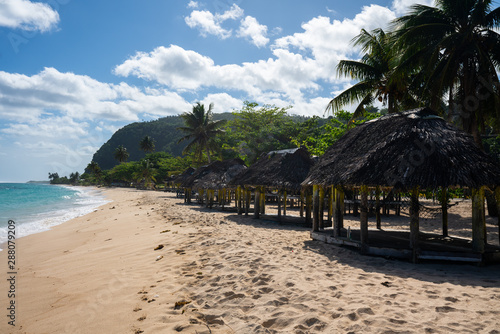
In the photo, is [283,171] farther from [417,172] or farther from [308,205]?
[417,172]

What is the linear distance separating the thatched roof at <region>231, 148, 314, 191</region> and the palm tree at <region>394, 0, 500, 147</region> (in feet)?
18.8

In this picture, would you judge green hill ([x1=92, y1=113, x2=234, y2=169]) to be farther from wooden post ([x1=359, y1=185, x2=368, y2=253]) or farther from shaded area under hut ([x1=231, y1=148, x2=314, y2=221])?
wooden post ([x1=359, y1=185, x2=368, y2=253])

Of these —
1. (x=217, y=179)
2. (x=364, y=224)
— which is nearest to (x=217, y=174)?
(x=217, y=179)

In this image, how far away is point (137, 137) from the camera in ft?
414

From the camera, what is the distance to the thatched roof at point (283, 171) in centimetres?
1221

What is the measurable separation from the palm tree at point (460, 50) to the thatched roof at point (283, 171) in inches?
226

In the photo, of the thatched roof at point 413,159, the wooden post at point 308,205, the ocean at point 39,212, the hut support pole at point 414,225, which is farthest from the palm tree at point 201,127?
the hut support pole at point 414,225

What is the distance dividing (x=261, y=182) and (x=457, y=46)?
9.15 m

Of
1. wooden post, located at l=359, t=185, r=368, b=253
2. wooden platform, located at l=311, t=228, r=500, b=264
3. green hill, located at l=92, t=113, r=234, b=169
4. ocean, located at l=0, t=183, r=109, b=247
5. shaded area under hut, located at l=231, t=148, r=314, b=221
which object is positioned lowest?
ocean, located at l=0, t=183, r=109, b=247

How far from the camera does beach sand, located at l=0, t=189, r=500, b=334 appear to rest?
345 centimetres

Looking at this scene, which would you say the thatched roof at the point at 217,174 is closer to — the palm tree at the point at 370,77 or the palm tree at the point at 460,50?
the palm tree at the point at 370,77

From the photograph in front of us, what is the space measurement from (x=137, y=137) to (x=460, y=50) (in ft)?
426

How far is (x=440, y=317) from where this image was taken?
11.2ft

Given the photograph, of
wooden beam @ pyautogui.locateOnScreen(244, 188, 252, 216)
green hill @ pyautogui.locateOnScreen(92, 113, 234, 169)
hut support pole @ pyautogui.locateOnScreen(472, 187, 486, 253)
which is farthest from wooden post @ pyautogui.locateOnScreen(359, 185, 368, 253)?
green hill @ pyautogui.locateOnScreen(92, 113, 234, 169)
